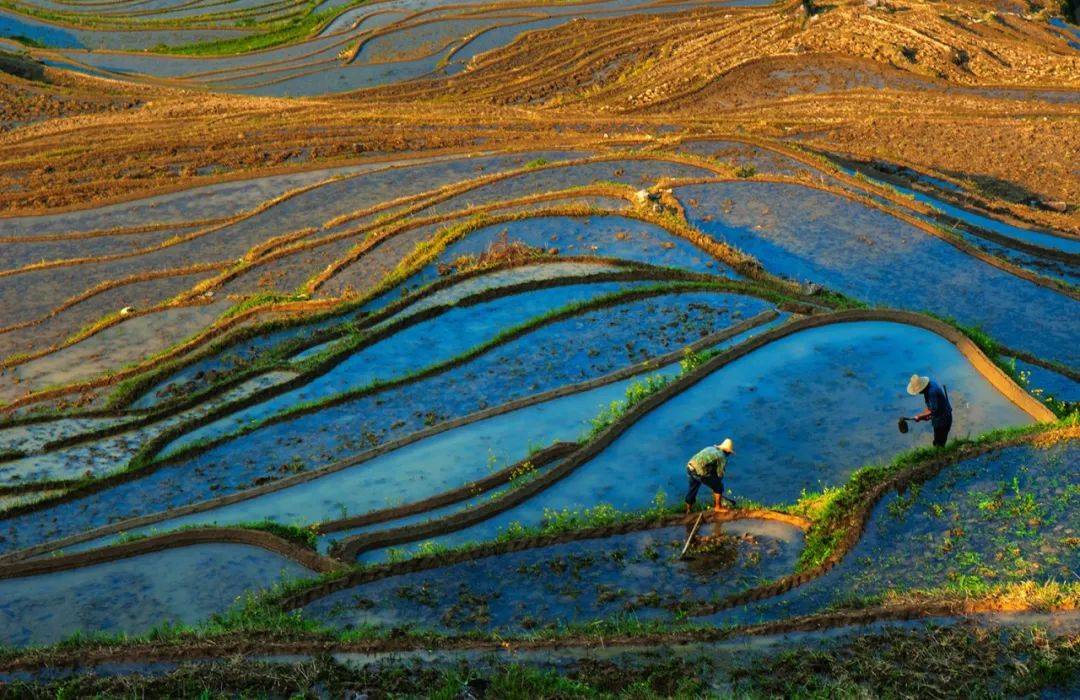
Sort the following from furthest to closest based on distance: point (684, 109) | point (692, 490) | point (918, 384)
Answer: point (684, 109)
point (918, 384)
point (692, 490)

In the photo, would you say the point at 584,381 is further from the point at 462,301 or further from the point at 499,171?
the point at 499,171

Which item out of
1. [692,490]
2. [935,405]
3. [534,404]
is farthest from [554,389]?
[935,405]

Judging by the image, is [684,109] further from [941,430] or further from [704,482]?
[704,482]

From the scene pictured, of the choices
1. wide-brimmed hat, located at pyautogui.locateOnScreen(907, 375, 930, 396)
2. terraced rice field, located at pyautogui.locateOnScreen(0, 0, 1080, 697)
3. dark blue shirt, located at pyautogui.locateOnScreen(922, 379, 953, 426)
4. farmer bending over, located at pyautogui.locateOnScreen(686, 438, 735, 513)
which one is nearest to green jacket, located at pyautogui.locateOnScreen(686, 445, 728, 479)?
farmer bending over, located at pyautogui.locateOnScreen(686, 438, 735, 513)

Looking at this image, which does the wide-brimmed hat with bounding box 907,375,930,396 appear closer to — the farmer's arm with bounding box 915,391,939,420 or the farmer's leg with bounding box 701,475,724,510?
the farmer's arm with bounding box 915,391,939,420

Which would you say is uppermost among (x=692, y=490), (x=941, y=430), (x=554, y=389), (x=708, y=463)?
(x=708, y=463)

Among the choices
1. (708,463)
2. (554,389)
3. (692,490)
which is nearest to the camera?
(708,463)

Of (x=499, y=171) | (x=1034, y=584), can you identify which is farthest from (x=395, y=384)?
(x=499, y=171)

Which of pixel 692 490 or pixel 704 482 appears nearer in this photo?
pixel 704 482
